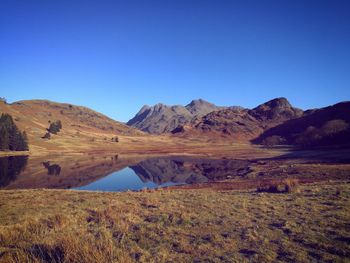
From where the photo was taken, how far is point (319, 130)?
10356 centimetres

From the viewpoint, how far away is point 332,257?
23.5 ft

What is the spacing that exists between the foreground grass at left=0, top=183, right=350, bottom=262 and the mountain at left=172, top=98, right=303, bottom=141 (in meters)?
143

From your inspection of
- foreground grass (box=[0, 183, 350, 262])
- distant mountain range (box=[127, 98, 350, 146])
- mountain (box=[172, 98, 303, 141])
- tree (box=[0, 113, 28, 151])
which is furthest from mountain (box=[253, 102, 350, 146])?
Answer: tree (box=[0, 113, 28, 151])

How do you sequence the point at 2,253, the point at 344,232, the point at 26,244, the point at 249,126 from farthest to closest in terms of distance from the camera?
the point at 249,126
the point at 344,232
the point at 26,244
the point at 2,253

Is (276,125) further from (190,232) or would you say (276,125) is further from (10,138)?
(190,232)

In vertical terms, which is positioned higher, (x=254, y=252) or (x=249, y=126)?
(x=249, y=126)

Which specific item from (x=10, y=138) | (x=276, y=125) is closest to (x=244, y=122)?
(x=276, y=125)

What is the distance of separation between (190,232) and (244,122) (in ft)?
566

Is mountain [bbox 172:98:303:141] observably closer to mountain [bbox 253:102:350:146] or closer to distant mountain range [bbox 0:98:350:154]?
distant mountain range [bbox 0:98:350:154]

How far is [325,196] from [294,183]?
4.24m

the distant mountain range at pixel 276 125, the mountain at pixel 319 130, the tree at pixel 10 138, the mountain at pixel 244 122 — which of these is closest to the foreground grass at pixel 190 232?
the tree at pixel 10 138

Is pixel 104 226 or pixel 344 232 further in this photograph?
pixel 104 226

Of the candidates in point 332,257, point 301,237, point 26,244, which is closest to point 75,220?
point 26,244

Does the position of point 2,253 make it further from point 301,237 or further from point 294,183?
point 294,183
